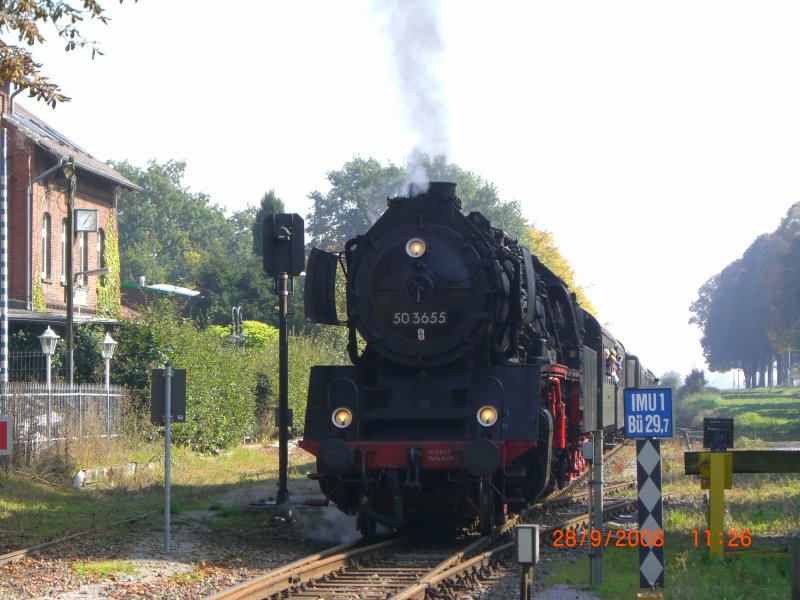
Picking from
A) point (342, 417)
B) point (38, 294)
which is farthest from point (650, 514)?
point (38, 294)

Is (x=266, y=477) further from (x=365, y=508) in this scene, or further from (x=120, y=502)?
(x=365, y=508)

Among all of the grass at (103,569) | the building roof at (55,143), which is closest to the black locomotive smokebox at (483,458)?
the grass at (103,569)

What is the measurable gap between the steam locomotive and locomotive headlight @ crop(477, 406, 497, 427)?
0.04ft

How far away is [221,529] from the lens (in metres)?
13.8

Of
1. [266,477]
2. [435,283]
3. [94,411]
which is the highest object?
[435,283]

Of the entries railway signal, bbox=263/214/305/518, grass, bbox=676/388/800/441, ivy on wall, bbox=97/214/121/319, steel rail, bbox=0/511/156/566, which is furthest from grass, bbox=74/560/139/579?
ivy on wall, bbox=97/214/121/319

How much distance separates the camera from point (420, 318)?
12.4 meters

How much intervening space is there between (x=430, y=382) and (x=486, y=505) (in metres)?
1.59

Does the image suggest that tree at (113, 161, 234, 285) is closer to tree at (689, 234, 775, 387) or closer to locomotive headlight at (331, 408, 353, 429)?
tree at (689, 234, 775, 387)

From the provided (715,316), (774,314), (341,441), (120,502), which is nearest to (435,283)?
(341,441)

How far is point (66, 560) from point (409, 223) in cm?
524

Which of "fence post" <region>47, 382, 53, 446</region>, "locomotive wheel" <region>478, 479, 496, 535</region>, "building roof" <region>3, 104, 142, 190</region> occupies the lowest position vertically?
"locomotive wheel" <region>478, 479, 496, 535</region>

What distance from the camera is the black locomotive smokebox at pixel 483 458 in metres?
11.2

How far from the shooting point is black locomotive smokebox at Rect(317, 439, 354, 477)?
11.5 m
